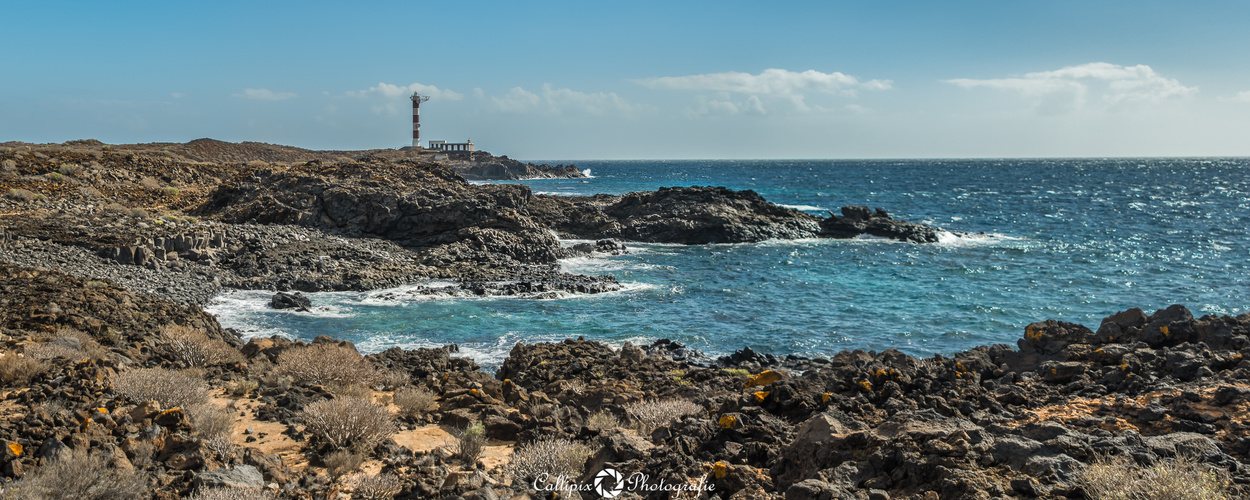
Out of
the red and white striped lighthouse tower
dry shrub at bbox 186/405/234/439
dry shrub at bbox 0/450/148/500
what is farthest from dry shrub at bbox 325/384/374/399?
the red and white striped lighthouse tower

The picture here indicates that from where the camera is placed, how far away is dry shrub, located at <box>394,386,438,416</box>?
9.62 metres

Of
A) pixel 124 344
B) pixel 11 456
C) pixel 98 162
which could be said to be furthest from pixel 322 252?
pixel 98 162

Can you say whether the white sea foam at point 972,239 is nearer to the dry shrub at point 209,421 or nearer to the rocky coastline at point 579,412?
the rocky coastline at point 579,412

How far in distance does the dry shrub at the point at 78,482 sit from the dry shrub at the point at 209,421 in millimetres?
1322

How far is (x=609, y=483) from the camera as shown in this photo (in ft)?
21.0

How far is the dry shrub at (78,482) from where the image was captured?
530 cm

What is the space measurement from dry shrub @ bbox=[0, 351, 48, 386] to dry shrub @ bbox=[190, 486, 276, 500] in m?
4.69

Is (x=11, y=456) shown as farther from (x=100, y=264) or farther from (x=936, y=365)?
(x=100, y=264)

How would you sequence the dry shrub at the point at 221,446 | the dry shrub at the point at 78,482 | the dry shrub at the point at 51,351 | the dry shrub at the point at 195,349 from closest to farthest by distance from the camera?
the dry shrub at the point at 78,482 → the dry shrub at the point at 221,446 → the dry shrub at the point at 51,351 → the dry shrub at the point at 195,349

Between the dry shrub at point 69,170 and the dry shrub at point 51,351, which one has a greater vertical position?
the dry shrub at point 69,170

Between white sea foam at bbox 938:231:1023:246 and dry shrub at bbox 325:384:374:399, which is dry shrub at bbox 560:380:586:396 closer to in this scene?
dry shrub at bbox 325:384:374:399

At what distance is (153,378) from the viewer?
842 centimetres

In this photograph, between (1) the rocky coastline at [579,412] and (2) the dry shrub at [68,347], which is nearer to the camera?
(1) the rocky coastline at [579,412]

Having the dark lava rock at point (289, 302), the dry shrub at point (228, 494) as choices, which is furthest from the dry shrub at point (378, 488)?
the dark lava rock at point (289, 302)
